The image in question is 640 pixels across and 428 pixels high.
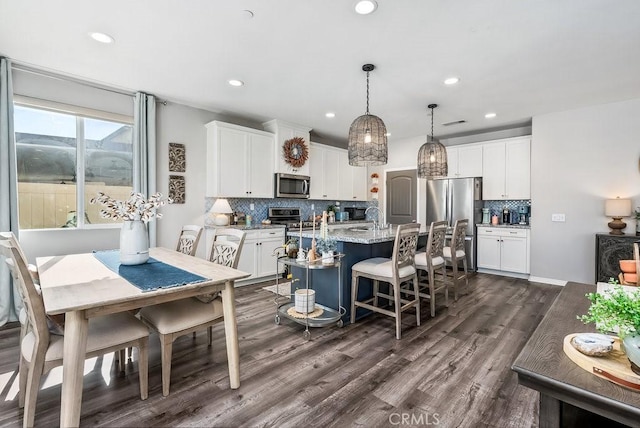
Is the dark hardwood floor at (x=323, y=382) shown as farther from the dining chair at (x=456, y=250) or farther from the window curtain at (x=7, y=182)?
the dining chair at (x=456, y=250)

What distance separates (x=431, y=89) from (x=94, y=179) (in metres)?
4.42

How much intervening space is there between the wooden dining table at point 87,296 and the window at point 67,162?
1.44 m

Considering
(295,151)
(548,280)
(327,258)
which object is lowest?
(548,280)

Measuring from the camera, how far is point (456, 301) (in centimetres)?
387

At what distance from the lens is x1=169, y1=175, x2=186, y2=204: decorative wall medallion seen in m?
4.32

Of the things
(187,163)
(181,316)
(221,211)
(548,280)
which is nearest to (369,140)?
(181,316)

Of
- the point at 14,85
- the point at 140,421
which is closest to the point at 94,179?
the point at 14,85

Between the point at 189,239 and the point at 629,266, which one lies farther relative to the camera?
the point at 189,239

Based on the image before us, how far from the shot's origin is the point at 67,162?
359 centimetres

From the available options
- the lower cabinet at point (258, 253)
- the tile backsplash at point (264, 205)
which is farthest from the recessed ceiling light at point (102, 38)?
the lower cabinet at point (258, 253)

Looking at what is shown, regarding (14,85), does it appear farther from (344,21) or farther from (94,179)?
(344,21)

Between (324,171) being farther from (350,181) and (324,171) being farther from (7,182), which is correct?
(7,182)

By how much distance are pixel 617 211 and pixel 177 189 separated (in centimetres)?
608

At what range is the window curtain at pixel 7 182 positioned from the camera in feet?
9.94
